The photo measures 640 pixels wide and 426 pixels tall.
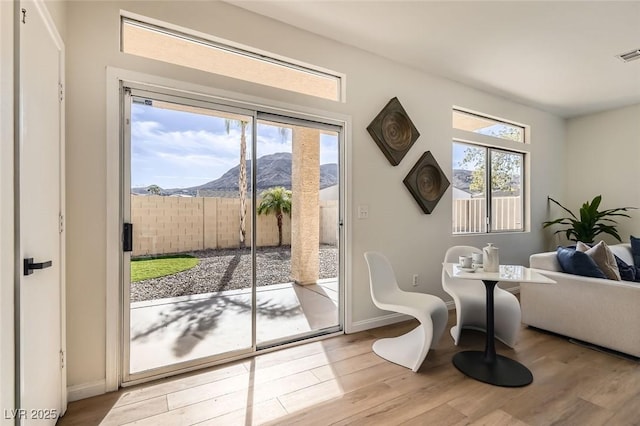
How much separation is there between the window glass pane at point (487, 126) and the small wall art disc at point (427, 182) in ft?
2.62

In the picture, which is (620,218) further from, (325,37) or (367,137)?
(325,37)

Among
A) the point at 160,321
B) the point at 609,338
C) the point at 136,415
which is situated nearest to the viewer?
the point at 136,415

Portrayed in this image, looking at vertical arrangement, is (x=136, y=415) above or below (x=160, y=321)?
below

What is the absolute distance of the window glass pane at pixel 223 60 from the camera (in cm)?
230

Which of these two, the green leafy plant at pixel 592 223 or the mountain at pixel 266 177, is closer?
the mountain at pixel 266 177

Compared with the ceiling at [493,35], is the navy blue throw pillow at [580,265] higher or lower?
lower

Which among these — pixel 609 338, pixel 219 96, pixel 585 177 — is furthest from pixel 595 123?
pixel 219 96

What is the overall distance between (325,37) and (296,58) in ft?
1.37

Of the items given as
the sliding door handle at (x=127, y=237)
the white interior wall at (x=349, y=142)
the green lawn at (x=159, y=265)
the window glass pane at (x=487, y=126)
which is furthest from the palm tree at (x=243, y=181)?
the window glass pane at (x=487, y=126)

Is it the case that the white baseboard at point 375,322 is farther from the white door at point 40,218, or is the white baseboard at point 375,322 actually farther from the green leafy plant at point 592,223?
the green leafy plant at point 592,223

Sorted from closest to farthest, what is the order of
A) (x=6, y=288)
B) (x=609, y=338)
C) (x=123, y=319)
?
(x=6, y=288), (x=123, y=319), (x=609, y=338)

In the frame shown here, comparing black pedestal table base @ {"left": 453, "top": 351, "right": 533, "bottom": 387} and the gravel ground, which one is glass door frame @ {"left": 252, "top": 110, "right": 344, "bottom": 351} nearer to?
the gravel ground

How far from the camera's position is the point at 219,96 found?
247cm

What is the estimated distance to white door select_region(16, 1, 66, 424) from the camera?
4.25 feet
